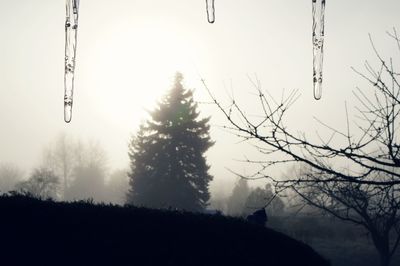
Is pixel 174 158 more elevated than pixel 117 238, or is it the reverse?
pixel 174 158

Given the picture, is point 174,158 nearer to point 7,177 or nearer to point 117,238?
point 117,238

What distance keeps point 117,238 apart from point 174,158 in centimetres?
2843

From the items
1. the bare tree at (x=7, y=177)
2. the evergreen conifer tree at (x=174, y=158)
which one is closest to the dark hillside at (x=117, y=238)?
the evergreen conifer tree at (x=174, y=158)

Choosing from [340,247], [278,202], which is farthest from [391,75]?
[278,202]

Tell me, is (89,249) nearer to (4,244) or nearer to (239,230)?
(4,244)

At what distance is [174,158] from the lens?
36.2 metres

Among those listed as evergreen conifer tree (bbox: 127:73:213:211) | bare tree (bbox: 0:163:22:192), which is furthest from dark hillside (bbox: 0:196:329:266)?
bare tree (bbox: 0:163:22:192)

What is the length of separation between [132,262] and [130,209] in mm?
1327

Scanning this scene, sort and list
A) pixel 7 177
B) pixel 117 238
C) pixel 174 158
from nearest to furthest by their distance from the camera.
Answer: pixel 117 238 → pixel 174 158 → pixel 7 177

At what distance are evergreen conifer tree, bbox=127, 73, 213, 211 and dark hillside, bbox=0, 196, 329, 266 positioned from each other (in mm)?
25714

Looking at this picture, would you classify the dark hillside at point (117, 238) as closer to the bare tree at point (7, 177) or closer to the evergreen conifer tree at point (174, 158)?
the evergreen conifer tree at point (174, 158)

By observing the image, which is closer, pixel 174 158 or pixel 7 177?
pixel 174 158

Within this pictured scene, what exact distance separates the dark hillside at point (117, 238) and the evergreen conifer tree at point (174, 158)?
25714 millimetres

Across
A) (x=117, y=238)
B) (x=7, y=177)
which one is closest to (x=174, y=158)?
(x=117, y=238)
